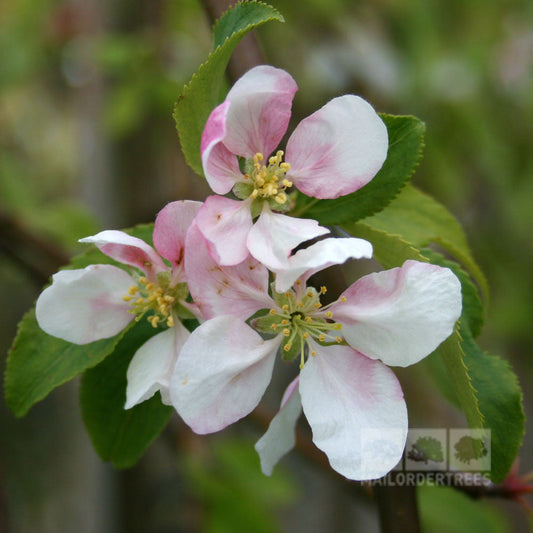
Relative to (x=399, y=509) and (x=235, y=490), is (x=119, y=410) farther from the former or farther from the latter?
(x=235, y=490)

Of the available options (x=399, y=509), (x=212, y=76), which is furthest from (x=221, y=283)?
(x=399, y=509)

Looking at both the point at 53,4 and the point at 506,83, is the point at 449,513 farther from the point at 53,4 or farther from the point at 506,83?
→ the point at 53,4

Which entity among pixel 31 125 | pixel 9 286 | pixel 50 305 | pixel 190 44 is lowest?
pixel 9 286

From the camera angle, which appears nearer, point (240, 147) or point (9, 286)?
point (240, 147)

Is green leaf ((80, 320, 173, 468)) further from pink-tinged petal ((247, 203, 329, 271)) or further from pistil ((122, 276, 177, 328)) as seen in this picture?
pink-tinged petal ((247, 203, 329, 271))

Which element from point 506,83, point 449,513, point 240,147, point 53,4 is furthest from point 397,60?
point 240,147
